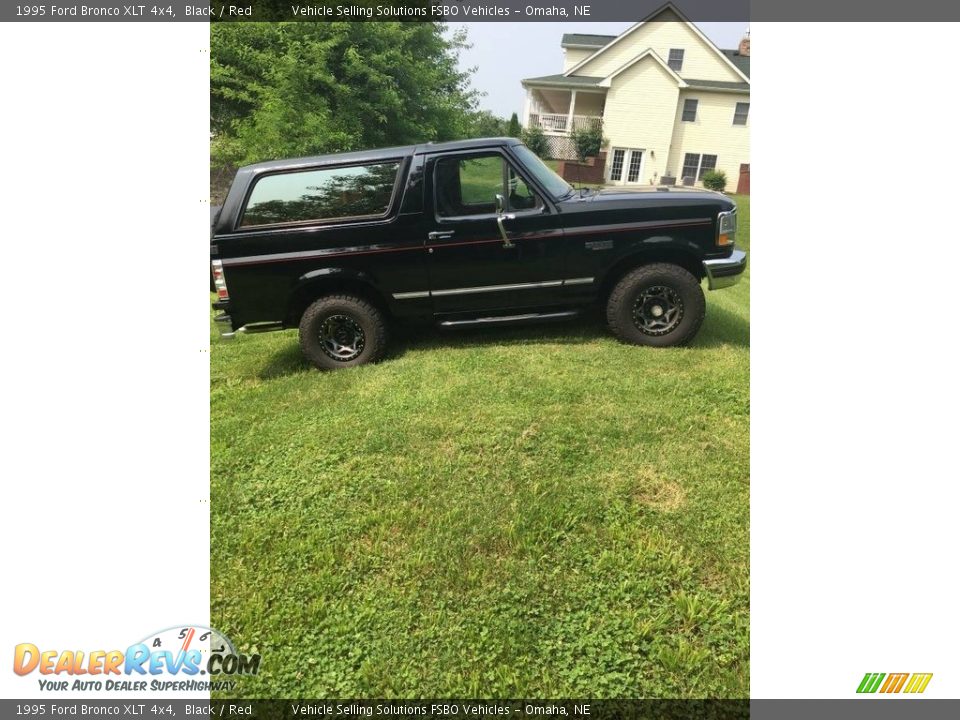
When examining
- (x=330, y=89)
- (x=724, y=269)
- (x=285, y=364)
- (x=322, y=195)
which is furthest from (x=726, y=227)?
(x=285, y=364)

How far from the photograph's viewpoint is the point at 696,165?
14.9ft

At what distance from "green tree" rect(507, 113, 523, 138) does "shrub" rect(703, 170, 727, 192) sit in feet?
5.55

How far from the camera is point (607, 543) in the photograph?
6.60 ft

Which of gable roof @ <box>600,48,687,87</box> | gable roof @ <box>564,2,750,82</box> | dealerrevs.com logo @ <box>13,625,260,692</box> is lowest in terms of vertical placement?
dealerrevs.com logo @ <box>13,625,260,692</box>

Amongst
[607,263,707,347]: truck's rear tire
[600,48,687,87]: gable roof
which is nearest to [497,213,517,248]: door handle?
[607,263,707,347]: truck's rear tire

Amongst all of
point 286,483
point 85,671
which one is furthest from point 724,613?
point 85,671

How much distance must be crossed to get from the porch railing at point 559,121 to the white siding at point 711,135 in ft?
2.79

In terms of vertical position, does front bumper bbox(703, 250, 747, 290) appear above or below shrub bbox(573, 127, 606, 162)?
below

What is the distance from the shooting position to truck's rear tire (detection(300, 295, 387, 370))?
3.61 meters

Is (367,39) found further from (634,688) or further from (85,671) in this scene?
(634,688)

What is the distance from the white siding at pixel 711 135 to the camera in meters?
3.34

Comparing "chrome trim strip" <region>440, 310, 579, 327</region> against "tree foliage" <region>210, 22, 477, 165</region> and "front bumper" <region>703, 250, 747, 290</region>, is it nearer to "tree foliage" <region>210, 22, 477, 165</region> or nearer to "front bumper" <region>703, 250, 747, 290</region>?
"front bumper" <region>703, 250, 747, 290</region>

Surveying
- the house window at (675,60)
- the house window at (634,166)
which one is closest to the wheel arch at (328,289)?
the house window at (634,166)
